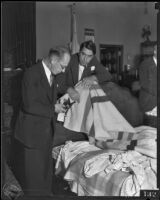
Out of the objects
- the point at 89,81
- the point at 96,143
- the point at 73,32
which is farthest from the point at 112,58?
the point at 96,143

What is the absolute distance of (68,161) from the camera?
2.98 m

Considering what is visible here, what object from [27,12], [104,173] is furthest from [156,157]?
[27,12]

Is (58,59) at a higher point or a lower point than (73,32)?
lower

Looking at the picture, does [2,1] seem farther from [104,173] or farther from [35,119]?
[104,173]

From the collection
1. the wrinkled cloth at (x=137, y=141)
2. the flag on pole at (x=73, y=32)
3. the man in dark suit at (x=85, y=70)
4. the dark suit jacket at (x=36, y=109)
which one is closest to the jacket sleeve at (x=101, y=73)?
the man in dark suit at (x=85, y=70)

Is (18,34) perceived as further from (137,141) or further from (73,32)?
(137,141)

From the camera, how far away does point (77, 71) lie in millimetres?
2941

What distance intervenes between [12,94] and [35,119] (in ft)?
0.88

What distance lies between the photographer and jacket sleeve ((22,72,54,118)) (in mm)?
2891

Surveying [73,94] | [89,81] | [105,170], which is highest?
[89,81]

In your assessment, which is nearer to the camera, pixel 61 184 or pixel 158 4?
pixel 158 4

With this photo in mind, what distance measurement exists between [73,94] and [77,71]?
186 millimetres

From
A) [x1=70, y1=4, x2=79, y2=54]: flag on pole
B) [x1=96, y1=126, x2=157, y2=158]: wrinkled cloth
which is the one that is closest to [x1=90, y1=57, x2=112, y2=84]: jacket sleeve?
[x1=70, y1=4, x2=79, y2=54]: flag on pole

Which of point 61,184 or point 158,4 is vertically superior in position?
point 158,4
